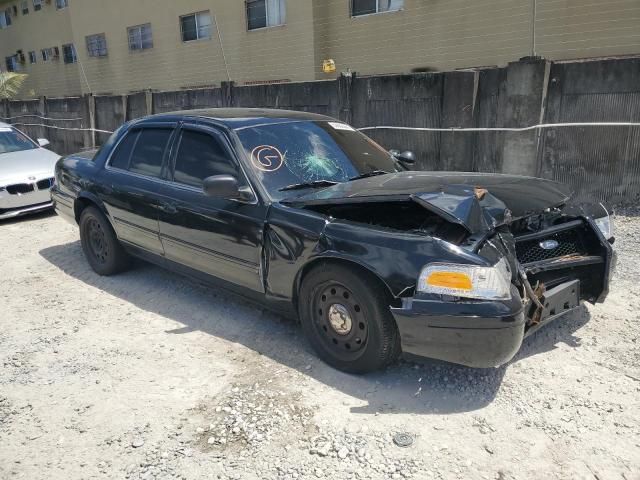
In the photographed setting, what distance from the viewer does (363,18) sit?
11.9 m

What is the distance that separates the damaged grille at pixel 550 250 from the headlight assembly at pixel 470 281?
0.57 m

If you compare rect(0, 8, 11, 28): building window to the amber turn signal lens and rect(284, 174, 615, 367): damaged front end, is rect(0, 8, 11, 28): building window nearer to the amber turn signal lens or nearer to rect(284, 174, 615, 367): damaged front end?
rect(284, 174, 615, 367): damaged front end

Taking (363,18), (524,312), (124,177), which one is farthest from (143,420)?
(363,18)

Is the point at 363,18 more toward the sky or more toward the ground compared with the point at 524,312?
more toward the sky

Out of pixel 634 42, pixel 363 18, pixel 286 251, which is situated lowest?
pixel 286 251

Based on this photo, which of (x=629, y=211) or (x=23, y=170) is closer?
(x=629, y=211)

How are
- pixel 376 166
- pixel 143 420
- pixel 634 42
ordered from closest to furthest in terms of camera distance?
pixel 143 420 → pixel 376 166 → pixel 634 42

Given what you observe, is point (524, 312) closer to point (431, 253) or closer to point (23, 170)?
point (431, 253)

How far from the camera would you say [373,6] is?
38.7 feet

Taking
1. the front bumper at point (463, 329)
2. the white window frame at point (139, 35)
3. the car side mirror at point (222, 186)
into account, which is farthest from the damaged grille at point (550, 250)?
the white window frame at point (139, 35)

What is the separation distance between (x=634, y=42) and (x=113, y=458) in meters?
9.86

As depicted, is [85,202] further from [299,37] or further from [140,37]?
[140,37]

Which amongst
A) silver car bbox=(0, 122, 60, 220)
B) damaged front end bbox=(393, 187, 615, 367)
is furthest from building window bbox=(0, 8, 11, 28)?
damaged front end bbox=(393, 187, 615, 367)

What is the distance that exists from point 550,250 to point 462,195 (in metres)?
0.76
